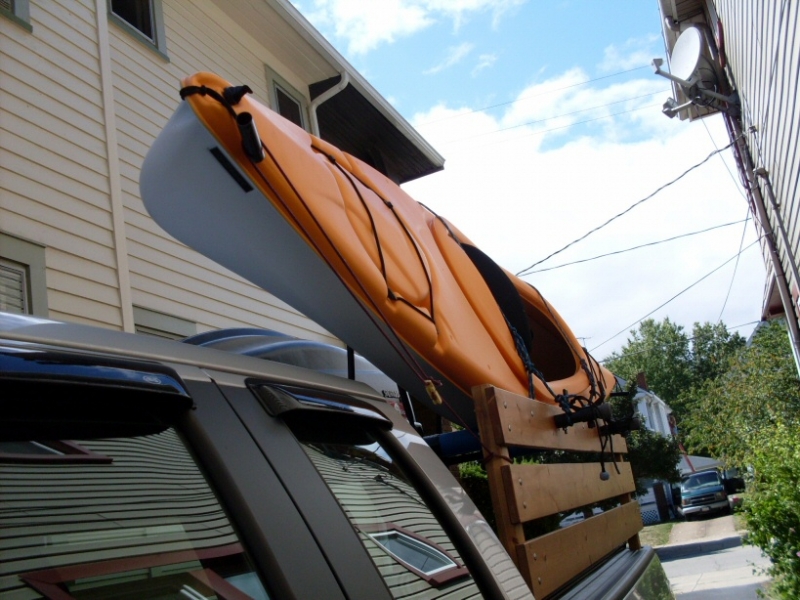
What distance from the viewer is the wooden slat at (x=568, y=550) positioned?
→ 2049mm

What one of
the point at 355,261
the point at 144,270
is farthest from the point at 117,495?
the point at 144,270

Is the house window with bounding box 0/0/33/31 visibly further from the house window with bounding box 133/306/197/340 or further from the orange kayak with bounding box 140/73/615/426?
the orange kayak with bounding box 140/73/615/426

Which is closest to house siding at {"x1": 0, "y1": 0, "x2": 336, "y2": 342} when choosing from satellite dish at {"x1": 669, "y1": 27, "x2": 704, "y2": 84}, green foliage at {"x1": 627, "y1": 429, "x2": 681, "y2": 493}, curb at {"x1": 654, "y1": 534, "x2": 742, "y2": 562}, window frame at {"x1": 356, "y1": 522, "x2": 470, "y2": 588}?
window frame at {"x1": 356, "y1": 522, "x2": 470, "y2": 588}

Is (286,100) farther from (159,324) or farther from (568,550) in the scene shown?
(568,550)

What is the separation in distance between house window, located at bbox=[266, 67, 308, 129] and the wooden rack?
6.53m

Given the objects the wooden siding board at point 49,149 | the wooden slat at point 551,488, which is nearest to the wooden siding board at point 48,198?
the wooden siding board at point 49,149

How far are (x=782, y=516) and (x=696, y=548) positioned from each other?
1396 centimetres

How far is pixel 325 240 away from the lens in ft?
6.56

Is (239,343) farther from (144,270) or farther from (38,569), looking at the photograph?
(144,270)

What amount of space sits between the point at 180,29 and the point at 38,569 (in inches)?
289

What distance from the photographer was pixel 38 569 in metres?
0.85

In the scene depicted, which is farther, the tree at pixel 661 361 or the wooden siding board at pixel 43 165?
the tree at pixel 661 361

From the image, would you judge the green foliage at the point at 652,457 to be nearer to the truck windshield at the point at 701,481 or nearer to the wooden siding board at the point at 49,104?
the truck windshield at the point at 701,481

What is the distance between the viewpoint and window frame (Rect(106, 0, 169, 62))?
6.54 meters
